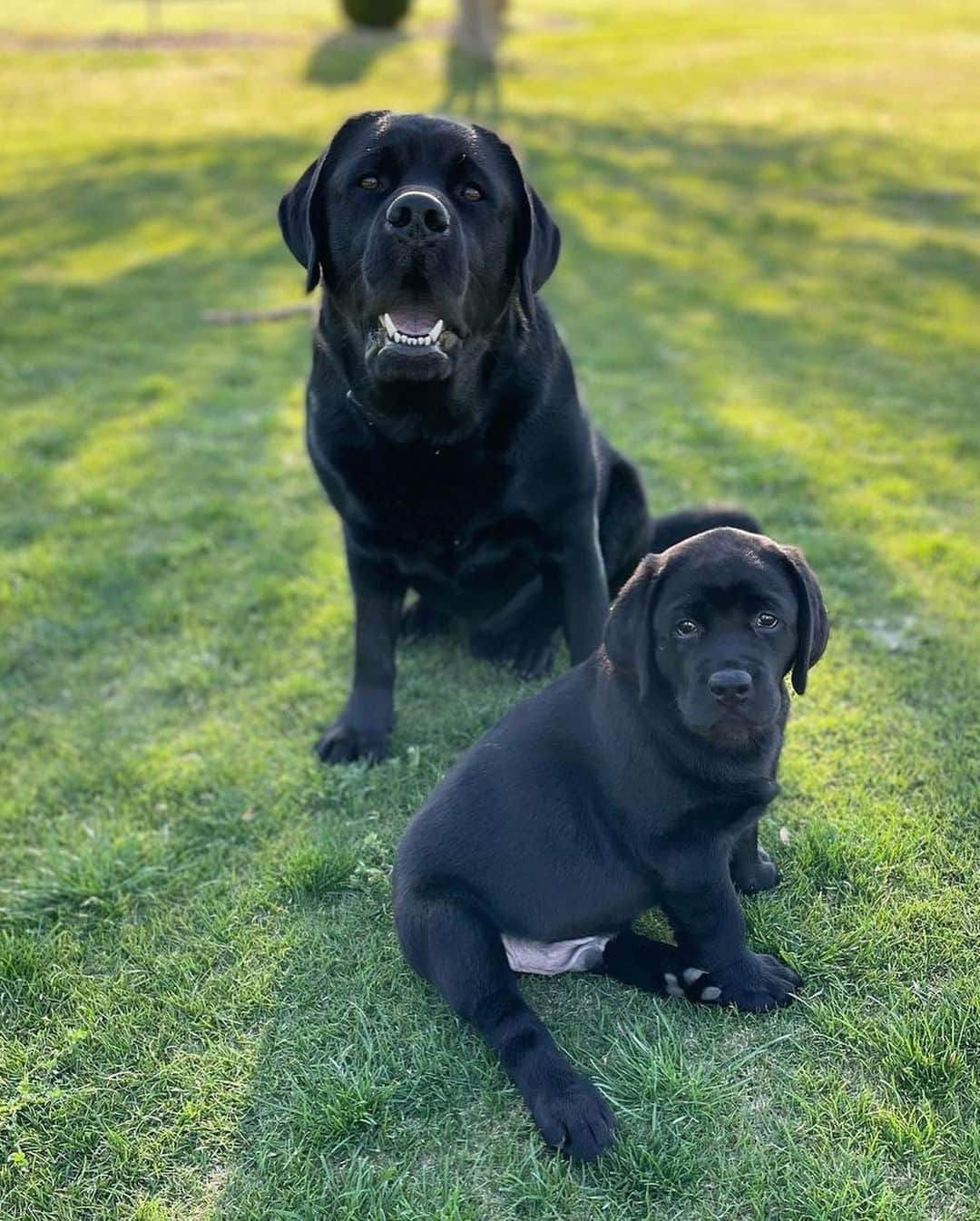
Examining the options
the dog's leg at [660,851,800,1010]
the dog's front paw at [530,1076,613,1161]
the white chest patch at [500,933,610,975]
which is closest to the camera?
the dog's front paw at [530,1076,613,1161]

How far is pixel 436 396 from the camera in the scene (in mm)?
3447

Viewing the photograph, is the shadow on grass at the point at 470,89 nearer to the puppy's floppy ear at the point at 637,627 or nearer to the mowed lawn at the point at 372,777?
the mowed lawn at the point at 372,777

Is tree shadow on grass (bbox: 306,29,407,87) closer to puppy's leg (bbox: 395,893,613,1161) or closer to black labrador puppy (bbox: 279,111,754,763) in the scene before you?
black labrador puppy (bbox: 279,111,754,763)

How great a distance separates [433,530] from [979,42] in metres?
26.0

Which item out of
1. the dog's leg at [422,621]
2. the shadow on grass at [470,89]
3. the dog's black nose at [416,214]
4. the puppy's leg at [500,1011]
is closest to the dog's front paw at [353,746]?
the dog's leg at [422,621]

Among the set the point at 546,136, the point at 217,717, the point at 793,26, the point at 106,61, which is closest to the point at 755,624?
the point at 217,717

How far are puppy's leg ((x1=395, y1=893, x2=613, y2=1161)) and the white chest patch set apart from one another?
157 millimetres

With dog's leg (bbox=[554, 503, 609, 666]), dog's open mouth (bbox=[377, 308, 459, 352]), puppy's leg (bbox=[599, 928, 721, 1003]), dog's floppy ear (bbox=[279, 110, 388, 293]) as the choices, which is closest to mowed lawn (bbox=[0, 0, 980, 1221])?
puppy's leg (bbox=[599, 928, 721, 1003])

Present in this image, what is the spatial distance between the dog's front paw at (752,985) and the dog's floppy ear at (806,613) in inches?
27.0

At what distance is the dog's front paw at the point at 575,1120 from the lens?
247 cm

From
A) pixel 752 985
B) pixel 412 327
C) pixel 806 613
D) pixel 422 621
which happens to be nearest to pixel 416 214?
pixel 412 327

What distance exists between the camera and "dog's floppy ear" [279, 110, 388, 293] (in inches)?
133

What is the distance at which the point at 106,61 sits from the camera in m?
22.2

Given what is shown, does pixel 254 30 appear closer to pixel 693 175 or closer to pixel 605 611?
pixel 693 175
